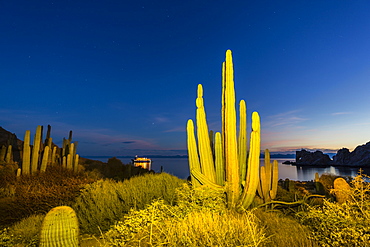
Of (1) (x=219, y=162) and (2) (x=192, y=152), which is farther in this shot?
(2) (x=192, y=152)

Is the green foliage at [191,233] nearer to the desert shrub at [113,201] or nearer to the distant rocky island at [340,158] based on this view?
the desert shrub at [113,201]

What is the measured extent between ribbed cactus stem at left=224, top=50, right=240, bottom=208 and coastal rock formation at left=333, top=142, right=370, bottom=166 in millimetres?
55082

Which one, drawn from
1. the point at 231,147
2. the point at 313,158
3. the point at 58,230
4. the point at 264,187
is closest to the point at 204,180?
the point at 231,147

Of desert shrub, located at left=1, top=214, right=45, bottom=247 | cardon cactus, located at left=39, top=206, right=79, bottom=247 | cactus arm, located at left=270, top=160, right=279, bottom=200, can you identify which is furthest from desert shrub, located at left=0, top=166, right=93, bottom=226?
cactus arm, located at left=270, top=160, right=279, bottom=200

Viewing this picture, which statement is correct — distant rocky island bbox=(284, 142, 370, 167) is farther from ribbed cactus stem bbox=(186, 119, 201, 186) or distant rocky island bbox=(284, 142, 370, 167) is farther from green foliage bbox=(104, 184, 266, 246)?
green foliage bbox=(104, 184, 266, 246)

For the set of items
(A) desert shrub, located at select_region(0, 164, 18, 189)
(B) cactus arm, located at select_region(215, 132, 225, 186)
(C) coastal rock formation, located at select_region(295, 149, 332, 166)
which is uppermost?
(B) cactus arm, located at select_region(215, 132, 225, 186)

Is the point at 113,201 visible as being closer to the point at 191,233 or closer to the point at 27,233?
the point at 27,233

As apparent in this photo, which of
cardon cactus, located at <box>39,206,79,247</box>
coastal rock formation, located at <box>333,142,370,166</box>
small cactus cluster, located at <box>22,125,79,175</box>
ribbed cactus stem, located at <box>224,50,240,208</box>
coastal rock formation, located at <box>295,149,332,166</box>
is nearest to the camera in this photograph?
cardon cactus, located at <box>39,206,79,247</box>

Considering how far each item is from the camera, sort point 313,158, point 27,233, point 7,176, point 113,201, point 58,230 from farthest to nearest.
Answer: point 313,158, point 7,176, point 113,201, point 27,233, point 58,230

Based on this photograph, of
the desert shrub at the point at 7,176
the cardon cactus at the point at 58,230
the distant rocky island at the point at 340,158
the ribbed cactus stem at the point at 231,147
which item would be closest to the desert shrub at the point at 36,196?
the desert shrub at the point at 7,176

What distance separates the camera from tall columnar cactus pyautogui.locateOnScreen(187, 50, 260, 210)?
6379 millimetres

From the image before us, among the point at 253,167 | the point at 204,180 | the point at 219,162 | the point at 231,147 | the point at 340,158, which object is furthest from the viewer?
the point at 340,158

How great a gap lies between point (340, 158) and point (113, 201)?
65.8 m

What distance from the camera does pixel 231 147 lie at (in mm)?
6402
